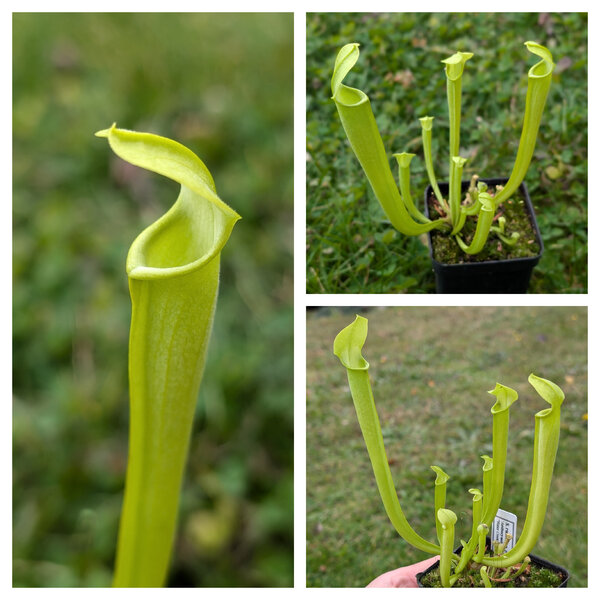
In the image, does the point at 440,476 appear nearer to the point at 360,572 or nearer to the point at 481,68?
the point at 360,572

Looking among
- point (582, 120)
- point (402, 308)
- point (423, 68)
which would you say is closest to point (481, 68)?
point (423, 68)

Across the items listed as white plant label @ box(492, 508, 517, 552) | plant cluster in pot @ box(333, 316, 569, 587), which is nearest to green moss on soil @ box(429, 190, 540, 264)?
plant cluster in pot @ box(333, 316, 569, 587)

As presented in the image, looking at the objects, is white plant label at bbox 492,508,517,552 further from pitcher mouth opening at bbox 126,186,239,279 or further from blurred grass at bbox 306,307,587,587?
pitcher mouth opening at bbox 126,186,239,279

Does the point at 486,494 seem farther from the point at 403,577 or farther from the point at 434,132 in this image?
the point at 434,132

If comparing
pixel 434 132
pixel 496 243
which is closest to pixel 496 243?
pixel 496 243

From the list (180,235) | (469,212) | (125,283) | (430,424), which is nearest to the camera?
(180,235)

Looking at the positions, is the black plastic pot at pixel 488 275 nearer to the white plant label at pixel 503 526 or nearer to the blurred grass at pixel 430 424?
the white plant label at pixel 503 526
